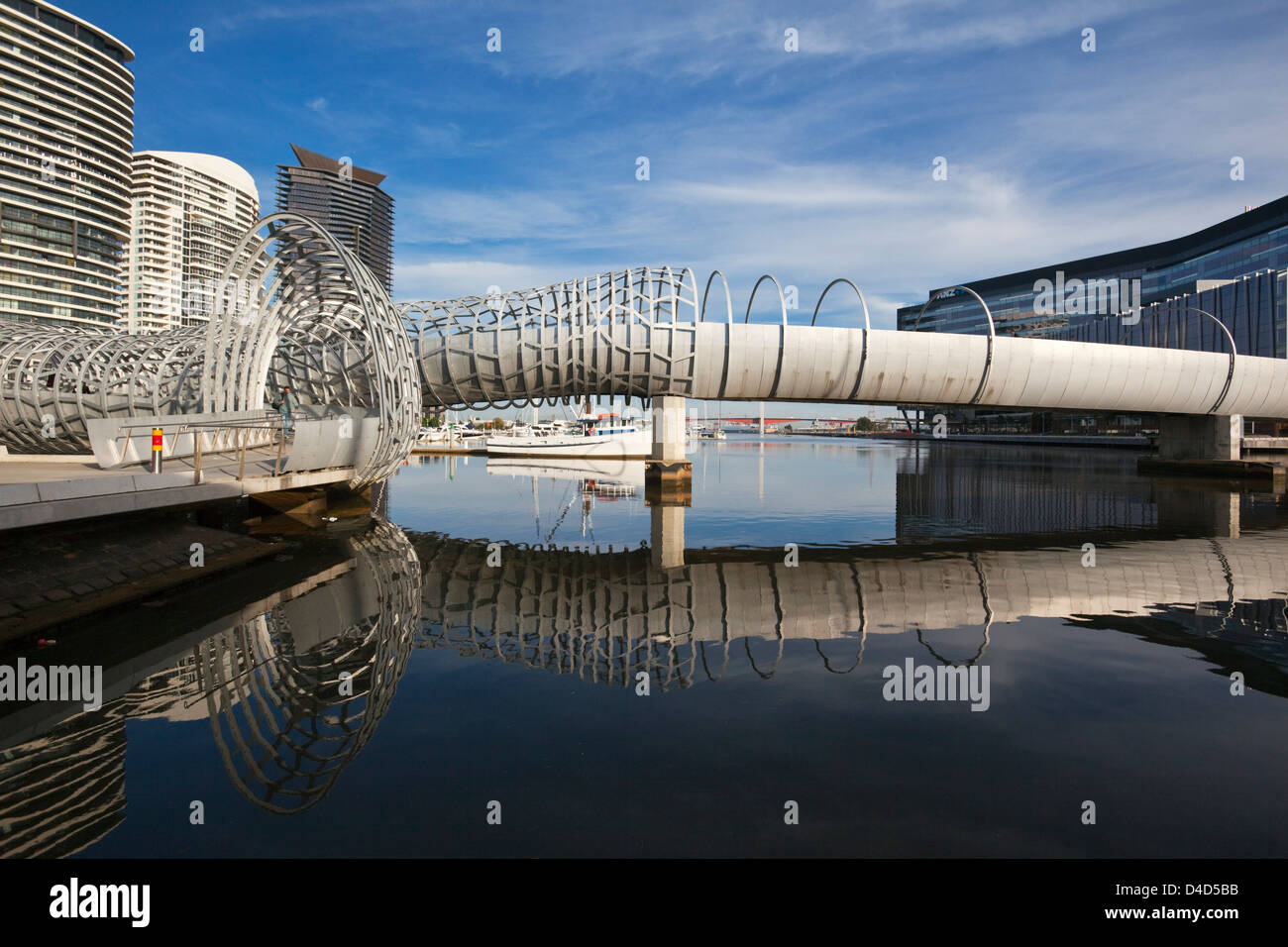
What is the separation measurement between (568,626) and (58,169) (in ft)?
469

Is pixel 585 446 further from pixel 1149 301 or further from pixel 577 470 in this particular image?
pixel 1149 301

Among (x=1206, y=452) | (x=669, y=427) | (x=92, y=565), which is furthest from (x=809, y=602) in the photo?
(x=1206, y=452)

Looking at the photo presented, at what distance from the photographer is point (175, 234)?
547 feet

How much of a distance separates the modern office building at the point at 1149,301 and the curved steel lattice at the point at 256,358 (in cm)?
5457

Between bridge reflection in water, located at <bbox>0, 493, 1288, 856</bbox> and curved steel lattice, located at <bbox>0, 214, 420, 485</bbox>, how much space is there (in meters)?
8.49

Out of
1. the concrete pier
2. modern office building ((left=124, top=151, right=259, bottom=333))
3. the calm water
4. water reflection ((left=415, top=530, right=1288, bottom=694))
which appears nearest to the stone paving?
the calm water

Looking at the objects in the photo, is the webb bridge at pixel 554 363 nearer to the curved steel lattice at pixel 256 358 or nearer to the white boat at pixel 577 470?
the curved steel lattice at pixel 256 358

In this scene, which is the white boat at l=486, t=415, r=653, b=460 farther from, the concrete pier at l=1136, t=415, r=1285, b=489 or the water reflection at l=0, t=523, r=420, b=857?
the water reflection at l=0, t=523, r=420, b=857

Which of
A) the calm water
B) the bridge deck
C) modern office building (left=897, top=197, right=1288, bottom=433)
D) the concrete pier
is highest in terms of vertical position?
modern office building (left=897, top=197, right=1288, bottom=433)

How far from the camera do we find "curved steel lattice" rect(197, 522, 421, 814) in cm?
754
